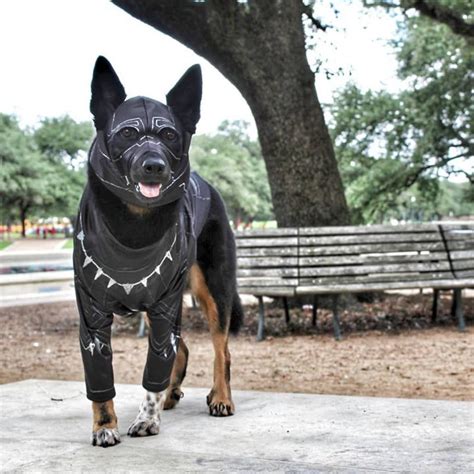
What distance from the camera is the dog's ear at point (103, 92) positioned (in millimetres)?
3096

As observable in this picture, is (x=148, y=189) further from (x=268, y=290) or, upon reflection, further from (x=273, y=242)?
(x=273, y=242)

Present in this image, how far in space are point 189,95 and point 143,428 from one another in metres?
1.45

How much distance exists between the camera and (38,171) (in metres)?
23.4

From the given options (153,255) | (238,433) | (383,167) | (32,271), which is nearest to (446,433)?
(238,433)

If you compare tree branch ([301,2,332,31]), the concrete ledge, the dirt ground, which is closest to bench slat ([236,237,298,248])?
the dirt ground

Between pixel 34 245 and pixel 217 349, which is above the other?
pixel 34 245

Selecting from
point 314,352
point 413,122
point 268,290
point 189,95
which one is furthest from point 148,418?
point 413,122

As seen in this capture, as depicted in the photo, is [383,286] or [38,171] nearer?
[383,286]

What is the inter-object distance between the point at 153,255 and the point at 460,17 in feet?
33.2

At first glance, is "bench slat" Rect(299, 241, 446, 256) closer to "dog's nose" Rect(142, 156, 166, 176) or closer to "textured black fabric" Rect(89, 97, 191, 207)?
"textured black fabric" Rect(89, 97, 191, 207)

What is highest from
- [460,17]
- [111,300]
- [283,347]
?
[460,17]

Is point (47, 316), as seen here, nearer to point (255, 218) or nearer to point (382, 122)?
point (382, 122)

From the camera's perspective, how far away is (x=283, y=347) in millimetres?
7219

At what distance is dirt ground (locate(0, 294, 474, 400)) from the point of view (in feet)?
19.2
